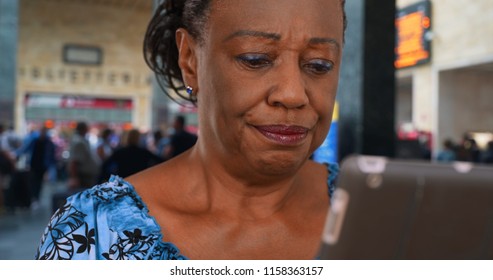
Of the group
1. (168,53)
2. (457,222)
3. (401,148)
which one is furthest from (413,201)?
(401,148)

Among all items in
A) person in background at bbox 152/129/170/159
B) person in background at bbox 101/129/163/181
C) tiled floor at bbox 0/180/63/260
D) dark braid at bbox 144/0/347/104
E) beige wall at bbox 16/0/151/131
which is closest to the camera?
dark braid at bbox 144/0/347/104

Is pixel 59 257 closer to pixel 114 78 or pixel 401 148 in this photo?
pixel 401 148

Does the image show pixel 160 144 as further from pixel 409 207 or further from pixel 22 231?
pixel 409 207

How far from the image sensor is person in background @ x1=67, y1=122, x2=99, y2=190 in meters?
4.75

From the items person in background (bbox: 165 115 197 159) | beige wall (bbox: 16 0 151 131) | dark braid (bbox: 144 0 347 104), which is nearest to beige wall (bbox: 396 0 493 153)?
beige wall (bbox: 16 0 151 131)

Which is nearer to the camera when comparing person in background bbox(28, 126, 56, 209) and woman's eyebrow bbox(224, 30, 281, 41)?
woman's eyebrow bbox(224, 30, 281, 41)

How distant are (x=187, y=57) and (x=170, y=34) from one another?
13cm

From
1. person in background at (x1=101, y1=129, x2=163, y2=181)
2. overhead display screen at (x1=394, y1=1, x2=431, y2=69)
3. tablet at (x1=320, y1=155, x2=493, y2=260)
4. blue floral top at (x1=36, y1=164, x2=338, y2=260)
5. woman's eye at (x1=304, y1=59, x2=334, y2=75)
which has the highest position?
overhead display screen at (x1=394, y1=1, x2=431, y2=69)

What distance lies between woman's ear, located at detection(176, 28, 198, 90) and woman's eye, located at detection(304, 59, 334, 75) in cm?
19

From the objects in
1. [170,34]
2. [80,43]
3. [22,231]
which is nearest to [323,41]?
[170,34]

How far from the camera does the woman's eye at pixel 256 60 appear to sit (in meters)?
0.66

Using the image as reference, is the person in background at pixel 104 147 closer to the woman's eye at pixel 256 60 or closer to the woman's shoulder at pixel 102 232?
the woman's shoulder at pixel 102 232

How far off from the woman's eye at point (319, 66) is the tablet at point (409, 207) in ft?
1.14

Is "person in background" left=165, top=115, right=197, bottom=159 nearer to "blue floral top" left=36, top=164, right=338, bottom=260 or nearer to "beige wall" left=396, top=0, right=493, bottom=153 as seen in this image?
"blue floral top" left=36, top=164, right=338, bottom=260
